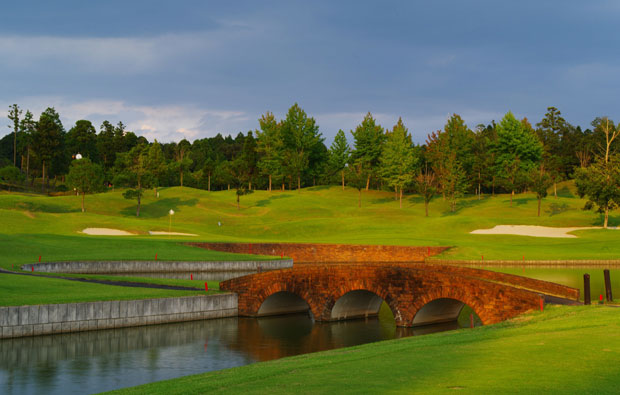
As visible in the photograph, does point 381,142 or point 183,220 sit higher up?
point 381,142

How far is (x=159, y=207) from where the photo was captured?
91.4 meters

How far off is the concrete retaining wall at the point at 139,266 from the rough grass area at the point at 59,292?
8.35 metres

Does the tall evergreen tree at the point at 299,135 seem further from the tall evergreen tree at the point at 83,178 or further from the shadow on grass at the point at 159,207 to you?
the tall evergreen tree at the point at 83,178

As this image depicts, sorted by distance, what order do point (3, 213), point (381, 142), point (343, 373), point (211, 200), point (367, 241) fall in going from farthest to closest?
point (381, 142) → point (211, 200) → point (3, 213) → point (367, 241) → point (343, 373)

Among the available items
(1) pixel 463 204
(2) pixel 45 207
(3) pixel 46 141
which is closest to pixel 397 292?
(2) pixel 45 207

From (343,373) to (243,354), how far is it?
38.6 ft

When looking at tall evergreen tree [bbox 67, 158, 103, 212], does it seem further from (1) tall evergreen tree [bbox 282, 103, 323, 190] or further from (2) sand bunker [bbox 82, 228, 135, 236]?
(1) tall evergreen tree [bbox 282, 103, 323, 190]

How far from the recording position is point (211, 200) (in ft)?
329

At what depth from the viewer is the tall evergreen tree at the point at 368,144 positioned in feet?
390

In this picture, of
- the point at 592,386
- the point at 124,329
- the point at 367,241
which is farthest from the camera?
the point at 367,241

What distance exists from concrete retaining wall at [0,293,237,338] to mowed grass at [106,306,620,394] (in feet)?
35.8

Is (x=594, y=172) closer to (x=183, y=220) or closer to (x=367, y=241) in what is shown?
(x=367, y=241)

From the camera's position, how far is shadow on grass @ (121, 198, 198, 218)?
86819 mm

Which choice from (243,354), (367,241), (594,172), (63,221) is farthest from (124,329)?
(594,172)
